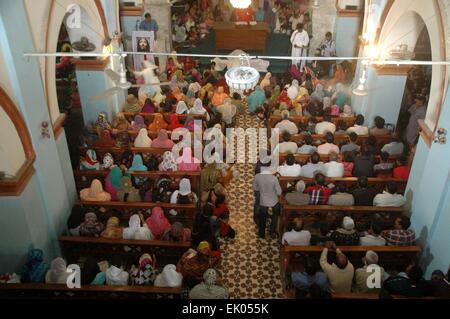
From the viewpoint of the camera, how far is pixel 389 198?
798 centimetres

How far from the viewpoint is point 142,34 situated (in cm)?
1263

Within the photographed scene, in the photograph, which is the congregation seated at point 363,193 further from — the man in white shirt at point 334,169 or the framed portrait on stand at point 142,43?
the framed portrait on stand at point 142,43

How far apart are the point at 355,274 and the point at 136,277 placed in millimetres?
3260

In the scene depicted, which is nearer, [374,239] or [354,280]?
[354,280]

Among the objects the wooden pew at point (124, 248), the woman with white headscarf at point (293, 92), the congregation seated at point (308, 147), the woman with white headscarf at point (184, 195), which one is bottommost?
the wooden pew at point (124, 248)

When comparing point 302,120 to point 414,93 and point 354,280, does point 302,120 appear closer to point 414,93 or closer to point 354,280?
point 414,93

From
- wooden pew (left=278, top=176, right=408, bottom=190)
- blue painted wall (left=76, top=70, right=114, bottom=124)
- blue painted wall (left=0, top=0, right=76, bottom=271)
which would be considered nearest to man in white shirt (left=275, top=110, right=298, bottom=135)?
wooden pew (left=278, top=176, right=408, bottom=190)

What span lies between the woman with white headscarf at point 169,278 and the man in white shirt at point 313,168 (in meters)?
3.37

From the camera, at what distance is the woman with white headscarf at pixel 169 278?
6598mm

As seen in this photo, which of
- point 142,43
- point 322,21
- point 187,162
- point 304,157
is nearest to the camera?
point 187,162

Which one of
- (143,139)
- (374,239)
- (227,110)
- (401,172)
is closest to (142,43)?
(227,110)

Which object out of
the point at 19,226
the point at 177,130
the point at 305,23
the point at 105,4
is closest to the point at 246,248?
the point at 177,130

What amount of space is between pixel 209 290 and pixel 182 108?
18.5 ft

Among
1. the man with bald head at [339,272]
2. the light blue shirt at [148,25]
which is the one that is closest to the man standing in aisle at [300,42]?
the light blue shirt at [148,25]
